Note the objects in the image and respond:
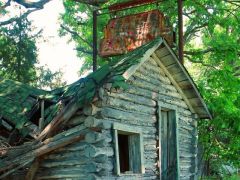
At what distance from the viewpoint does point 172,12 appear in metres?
19.4

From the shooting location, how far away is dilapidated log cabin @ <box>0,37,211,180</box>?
29.3ft

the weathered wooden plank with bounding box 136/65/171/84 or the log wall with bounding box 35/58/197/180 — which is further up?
the weathered wooden plank with bounding box 136/65/171/84

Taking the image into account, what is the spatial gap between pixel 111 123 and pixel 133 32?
3977 millimetres

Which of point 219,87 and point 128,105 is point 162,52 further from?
point 219,87

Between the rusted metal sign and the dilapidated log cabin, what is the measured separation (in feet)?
2.65

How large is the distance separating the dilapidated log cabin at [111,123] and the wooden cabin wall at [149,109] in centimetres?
2

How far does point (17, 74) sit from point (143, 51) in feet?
45.8

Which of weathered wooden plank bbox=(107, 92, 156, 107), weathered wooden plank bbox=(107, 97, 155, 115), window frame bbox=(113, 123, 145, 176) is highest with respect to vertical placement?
weathered wooden plank bbox=(107, 92, 156, 107)

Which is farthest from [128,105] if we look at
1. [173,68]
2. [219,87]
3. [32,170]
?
[219,87]

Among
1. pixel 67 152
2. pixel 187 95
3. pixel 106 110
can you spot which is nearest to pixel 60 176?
pixel 67 152

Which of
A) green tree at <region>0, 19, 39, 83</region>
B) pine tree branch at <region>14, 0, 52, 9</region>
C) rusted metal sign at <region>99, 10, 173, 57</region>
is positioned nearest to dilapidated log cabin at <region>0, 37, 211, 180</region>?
rusted metal sign at <region>99, 10, 173, 57</region>

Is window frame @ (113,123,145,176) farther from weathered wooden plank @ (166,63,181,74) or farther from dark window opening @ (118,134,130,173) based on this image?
weathered wooden plank @ (166,63,181,74)

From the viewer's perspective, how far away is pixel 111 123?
31.1 feet

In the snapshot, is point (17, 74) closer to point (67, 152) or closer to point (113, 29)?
point (113, 29)
